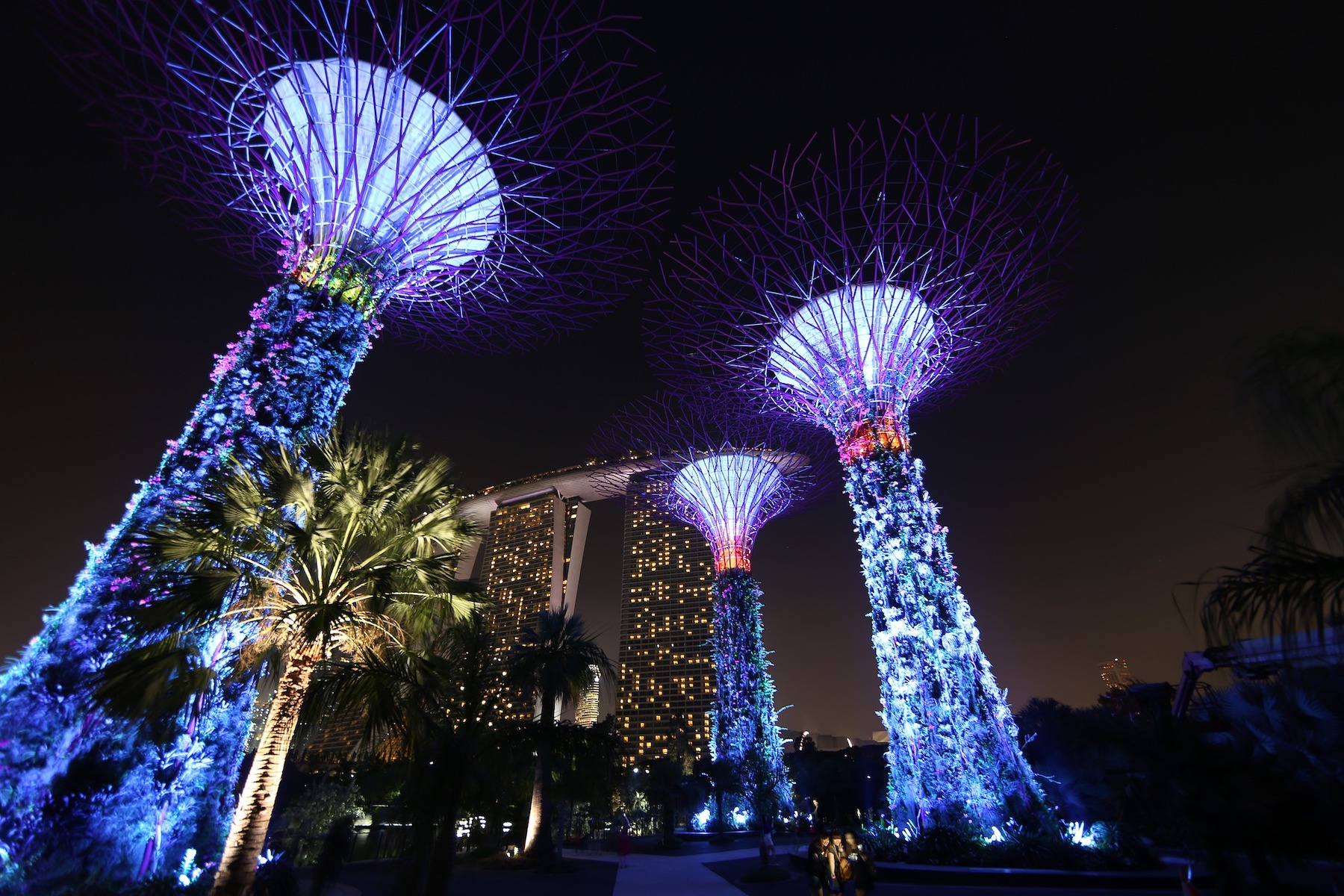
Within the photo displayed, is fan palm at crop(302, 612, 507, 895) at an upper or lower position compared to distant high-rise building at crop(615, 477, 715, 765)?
lower

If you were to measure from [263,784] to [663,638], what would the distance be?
93873 mm

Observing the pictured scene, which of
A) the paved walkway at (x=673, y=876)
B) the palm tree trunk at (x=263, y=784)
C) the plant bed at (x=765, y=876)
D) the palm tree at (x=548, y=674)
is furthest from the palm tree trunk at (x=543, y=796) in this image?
the palm tree trunk at (x=263, y=784)

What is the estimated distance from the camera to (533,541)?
9981cm

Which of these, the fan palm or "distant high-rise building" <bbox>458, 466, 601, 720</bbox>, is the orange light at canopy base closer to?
the fan palm

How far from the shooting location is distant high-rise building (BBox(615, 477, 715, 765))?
315ft

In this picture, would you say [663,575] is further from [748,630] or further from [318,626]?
[318,626]

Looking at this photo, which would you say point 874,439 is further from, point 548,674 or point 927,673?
point 548,674

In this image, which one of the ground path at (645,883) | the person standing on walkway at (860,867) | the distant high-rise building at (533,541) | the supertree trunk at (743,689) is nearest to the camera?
the person standing on walkway at (860,867)

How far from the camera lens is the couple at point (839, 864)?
8.42 metres

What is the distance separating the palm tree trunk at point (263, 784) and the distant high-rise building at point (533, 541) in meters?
69.3

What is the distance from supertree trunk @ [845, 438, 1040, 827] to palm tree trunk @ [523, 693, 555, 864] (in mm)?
9511

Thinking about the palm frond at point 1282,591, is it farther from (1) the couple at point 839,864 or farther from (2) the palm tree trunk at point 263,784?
(2) the palm tree trunk at point 263,784

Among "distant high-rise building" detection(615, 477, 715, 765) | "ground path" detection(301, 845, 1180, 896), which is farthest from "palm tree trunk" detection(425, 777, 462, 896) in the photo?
→ "distant high-rise building" detection(615, 477, 715, 765)

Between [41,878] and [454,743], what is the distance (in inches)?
184
